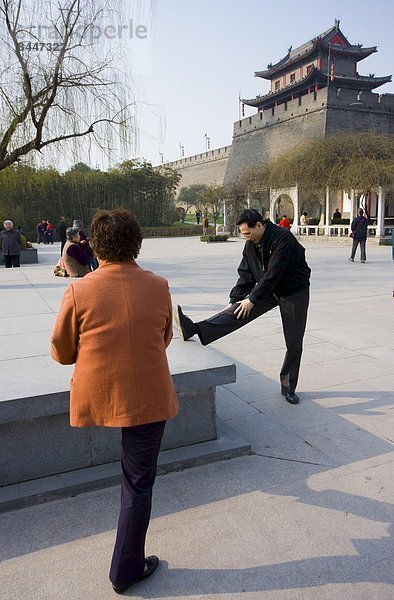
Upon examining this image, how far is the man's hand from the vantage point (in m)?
3.07

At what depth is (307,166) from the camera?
21.1 m

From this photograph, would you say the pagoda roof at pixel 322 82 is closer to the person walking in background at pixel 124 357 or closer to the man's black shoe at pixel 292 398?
the man's black shoe at pixel 292 398

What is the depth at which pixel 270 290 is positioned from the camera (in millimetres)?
3049

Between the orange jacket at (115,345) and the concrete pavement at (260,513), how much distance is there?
638mm

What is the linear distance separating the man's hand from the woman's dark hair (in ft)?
5.18

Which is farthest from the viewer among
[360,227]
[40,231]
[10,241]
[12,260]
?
[40,231]

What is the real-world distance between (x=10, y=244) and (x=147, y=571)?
10655 mm

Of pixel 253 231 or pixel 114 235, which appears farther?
pixel 253 231

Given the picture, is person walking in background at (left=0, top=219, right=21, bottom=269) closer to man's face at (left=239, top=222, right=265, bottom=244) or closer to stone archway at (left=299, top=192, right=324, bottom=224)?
man's face at (left=239, top=222, right=265, bottom=244)

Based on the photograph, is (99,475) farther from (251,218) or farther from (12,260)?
(12,260)

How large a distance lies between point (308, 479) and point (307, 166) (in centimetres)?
2048

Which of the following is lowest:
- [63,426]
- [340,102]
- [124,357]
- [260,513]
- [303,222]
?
[260,513]

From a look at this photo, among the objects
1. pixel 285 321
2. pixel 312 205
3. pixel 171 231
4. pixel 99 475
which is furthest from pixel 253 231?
pixel 171 231

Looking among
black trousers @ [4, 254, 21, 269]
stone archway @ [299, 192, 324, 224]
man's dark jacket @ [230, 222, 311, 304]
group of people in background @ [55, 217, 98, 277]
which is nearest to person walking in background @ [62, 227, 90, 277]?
group of people in background @ [55, 217, 98, 277]
